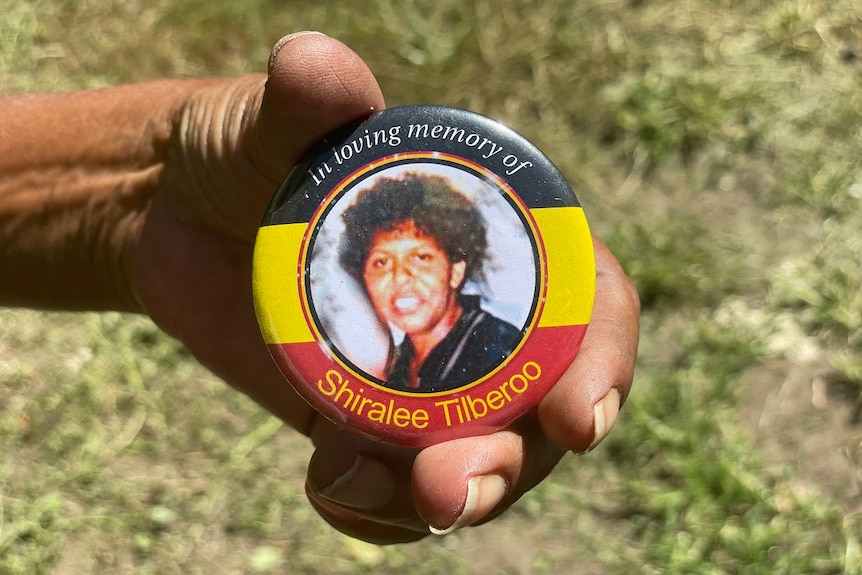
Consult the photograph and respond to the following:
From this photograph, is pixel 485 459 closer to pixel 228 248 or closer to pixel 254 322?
pixel 254 322

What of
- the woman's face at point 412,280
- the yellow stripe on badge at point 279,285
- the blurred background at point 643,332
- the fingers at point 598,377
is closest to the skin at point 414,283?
the woman's face at point 412,280

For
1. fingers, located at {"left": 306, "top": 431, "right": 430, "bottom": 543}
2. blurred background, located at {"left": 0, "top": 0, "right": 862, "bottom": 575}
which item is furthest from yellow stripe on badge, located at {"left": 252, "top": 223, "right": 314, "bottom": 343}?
blurred background, located at {"left": 0, "top": 0, "right": 862, "bottom": 575}

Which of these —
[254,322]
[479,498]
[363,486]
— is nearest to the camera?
Result: [479,498]

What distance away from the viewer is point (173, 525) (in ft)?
7.85

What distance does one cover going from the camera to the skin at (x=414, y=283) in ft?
4.73

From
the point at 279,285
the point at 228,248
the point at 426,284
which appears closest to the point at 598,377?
the point at 426,284

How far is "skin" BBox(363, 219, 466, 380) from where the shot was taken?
1440mm

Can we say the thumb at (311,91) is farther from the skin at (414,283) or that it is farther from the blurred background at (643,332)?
the blurred background at (643,332)

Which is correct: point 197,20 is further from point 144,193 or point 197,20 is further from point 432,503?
point 432,503

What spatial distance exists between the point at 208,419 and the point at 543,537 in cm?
104

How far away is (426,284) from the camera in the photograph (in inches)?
57.1

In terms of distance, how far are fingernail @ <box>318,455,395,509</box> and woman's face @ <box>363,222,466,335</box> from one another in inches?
12.1

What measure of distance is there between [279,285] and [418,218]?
0.26 meters

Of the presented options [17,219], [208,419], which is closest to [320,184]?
[17,219]
